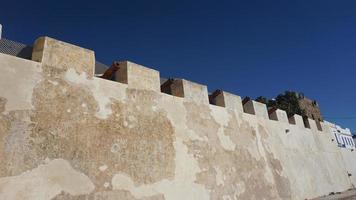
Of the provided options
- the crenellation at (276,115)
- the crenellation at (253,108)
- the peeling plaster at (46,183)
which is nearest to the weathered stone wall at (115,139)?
the peeling plaster at (46,183)

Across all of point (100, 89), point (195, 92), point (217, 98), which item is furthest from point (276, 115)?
point (100, 89)

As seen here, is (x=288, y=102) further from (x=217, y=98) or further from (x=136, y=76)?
(x=136, y=76)

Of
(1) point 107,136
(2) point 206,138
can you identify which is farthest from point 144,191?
(2) point 206,138

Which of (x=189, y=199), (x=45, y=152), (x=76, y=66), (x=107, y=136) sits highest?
(x=76, y=66)

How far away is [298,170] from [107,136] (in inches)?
249

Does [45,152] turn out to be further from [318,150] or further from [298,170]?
[318,150]

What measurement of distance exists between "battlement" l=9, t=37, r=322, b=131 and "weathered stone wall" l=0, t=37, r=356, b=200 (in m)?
0.02

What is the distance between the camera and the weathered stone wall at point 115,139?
2979 mm

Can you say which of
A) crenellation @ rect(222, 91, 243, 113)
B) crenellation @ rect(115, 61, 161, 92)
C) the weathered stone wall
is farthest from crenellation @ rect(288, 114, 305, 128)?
crenellation @ rect(115, 61, 161, 92)

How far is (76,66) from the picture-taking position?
377 centimetres

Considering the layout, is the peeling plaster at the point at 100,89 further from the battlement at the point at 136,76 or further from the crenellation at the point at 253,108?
the crenellation at the point at 253,108

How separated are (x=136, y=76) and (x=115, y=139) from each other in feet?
4.02

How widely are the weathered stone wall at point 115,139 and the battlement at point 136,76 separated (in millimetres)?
16

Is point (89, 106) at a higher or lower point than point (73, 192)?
higher
